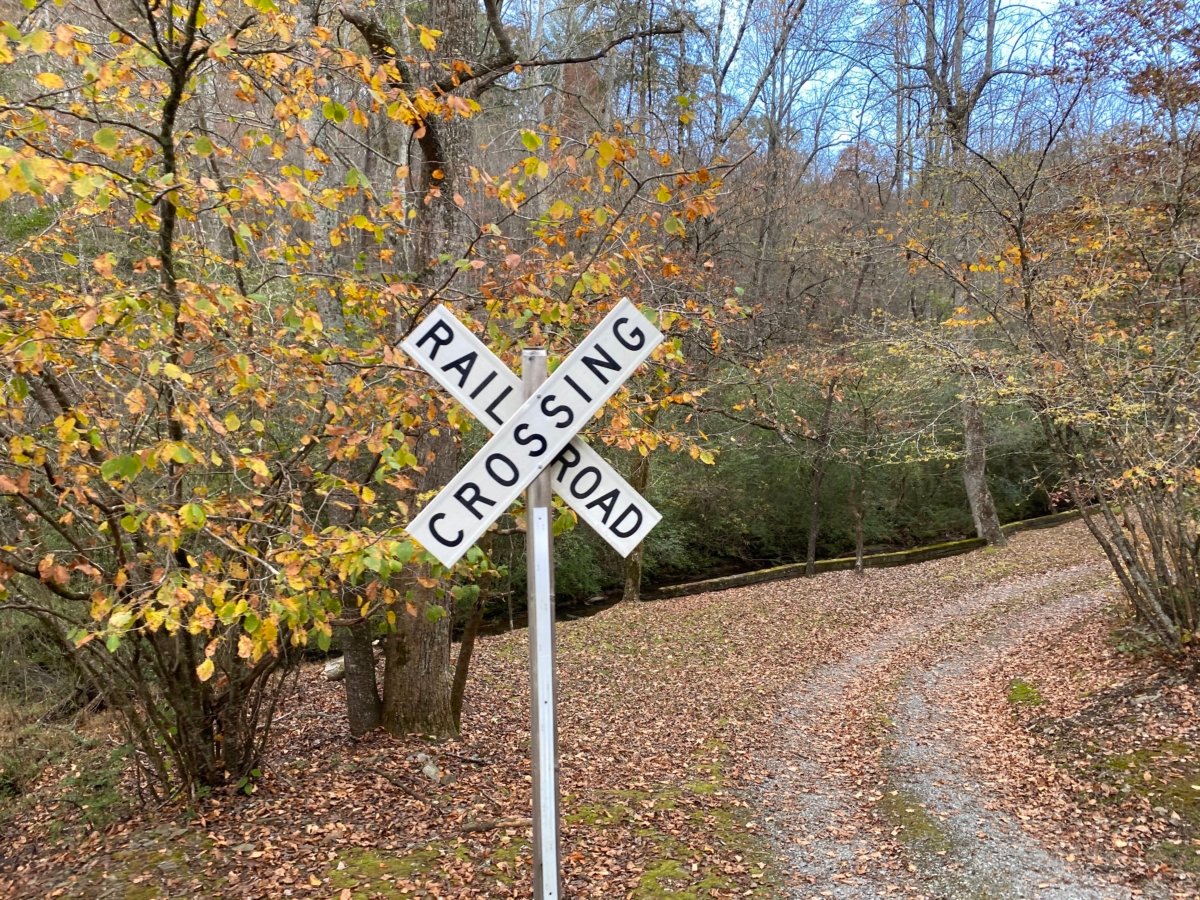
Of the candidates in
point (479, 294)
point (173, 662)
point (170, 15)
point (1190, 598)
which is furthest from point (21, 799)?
point (1190, 598)

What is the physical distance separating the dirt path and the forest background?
8.13 feet

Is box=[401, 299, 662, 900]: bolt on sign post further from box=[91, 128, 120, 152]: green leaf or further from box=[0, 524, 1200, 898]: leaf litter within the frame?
box=[0, 524, 1200, 898]: leaf litter

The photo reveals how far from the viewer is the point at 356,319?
187 inches

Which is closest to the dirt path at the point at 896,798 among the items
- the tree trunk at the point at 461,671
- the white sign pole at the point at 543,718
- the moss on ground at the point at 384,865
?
the moss on ground at the point at 384,865

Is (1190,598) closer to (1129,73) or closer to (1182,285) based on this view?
(1182,285)

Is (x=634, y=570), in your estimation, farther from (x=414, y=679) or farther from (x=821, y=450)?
(x=414, y=679)

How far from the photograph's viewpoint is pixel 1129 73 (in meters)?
8.54

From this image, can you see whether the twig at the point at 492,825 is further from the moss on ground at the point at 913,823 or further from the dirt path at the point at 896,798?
the moss on ground at the point at 913,823

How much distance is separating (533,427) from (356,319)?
3.09 meters

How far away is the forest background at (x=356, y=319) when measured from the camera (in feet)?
10.2

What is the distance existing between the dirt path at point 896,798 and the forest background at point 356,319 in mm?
2478

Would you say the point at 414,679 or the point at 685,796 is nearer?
the point at 685,796

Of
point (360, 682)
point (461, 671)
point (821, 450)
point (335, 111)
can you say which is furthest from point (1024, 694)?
point (821, 450)

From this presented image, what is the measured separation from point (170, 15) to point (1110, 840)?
6.68m
